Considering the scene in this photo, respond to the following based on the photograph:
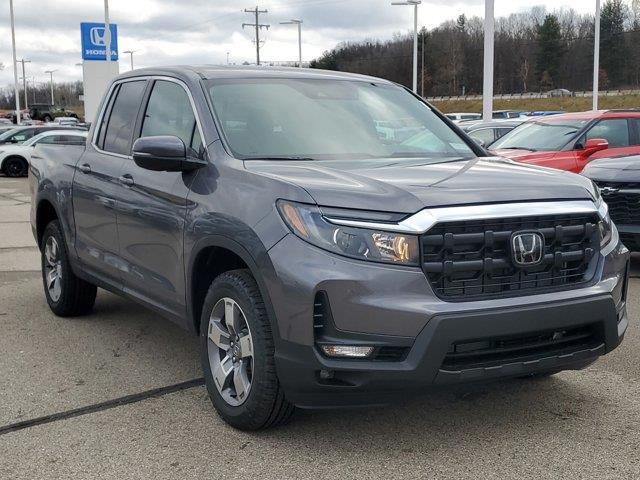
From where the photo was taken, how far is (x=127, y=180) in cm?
481

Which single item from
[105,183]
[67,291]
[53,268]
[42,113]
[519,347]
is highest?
[42,113]

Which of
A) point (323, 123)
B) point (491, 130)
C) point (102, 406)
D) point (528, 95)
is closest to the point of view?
point (102, 406)

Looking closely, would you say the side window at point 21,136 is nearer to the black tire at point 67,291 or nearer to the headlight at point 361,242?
the black tire at point 67,291

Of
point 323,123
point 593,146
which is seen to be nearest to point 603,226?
point 323,123

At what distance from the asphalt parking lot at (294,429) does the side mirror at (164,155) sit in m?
1.30

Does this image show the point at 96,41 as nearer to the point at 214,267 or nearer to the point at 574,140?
the point at 574,140

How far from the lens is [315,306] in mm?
3279

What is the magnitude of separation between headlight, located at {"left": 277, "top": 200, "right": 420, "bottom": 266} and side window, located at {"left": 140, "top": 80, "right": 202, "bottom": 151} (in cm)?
123

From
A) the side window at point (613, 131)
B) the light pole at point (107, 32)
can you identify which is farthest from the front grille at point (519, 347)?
the light pole at point (107, 32)

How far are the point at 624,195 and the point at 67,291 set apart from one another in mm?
5167

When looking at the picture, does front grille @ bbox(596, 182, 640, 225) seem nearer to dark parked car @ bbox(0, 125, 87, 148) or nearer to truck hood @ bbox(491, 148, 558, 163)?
truck hood @ bbox(491, 148, 558, 163)

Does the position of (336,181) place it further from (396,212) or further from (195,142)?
(195,142)

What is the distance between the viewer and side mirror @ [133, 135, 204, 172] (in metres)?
4.03

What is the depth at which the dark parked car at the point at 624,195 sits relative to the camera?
24.3ft
